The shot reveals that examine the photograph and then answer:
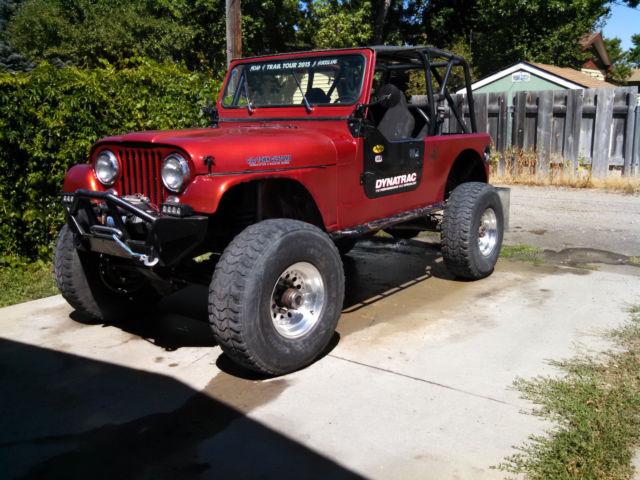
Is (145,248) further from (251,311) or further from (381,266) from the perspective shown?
(381,266)

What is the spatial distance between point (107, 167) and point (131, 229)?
1.94 ft

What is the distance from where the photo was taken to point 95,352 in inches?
165

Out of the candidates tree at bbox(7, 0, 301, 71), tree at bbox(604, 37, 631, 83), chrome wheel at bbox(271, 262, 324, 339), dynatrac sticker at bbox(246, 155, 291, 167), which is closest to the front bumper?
dynatrac sticker at bbox(246, 155, 291, 167)

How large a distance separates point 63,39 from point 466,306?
28.3 m

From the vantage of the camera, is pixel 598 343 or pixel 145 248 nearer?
pixel 145 248

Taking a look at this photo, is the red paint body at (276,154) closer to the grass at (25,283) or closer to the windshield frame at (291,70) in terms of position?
A: the windshield frame at (291,70)

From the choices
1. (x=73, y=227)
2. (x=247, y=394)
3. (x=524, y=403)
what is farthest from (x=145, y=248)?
(x=524, y=403)

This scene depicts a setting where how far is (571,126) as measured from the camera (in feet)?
41.5

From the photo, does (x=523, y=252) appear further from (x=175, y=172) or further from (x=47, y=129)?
(x=47, y=129)

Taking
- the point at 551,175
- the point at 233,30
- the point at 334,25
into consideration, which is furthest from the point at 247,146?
the point at 334,25

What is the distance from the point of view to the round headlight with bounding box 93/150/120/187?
395 cm

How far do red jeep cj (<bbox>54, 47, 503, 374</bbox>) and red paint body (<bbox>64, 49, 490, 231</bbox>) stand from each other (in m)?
0.01

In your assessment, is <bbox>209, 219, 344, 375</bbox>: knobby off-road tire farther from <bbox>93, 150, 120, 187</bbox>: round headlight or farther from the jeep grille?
<bbox>93, 150, 120, 187</bbox>: round headlight

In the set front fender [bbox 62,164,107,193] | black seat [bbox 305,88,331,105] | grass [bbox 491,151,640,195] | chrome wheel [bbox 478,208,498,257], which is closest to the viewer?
front fender [bbox 62,164,107,193]
